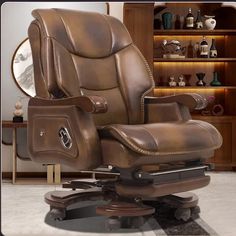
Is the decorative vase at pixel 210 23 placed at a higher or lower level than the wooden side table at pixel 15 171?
higher

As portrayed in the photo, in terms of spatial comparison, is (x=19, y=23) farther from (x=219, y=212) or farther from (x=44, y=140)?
(x=219, y=212)

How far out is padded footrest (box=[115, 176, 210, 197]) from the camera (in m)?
2.24

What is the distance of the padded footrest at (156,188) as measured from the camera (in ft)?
7.34

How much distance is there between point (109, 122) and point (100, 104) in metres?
0.64

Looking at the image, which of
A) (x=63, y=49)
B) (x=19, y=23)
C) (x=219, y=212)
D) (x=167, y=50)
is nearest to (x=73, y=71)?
(x=63, y=49)

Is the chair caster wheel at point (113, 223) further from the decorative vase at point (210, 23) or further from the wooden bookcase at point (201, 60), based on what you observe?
the decorative vase at point (210, 23)

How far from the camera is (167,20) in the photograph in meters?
5.08

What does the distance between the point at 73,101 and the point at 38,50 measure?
52cm

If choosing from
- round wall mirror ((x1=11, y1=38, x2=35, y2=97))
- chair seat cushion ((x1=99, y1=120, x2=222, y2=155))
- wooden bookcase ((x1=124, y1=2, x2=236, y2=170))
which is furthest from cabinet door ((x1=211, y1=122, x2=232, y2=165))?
chair seat cushion ((x1=99, y1=120, x2=222, y2=155))

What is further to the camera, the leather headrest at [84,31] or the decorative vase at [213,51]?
the decorative vase at [213,51]

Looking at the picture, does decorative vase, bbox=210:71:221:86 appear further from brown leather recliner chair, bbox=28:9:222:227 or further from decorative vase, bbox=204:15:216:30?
brown leather recliner chair, bbox=28:9:222:227

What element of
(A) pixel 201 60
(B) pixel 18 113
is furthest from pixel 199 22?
(B) pixel 18 113

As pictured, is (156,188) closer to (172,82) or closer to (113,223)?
(113,223)

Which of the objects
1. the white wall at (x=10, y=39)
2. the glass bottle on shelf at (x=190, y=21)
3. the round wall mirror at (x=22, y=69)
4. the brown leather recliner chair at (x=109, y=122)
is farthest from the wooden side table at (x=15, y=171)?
the glass bottle on shelf at (x=190, y=21)
